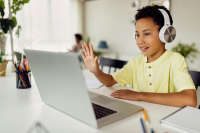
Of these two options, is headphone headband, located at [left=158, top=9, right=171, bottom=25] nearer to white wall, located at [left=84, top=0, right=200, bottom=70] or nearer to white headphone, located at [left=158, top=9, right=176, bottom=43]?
white headphone, located at [left=158, top=9, right=176, bottom=43]

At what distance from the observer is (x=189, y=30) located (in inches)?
133

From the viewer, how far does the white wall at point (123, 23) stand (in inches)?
131

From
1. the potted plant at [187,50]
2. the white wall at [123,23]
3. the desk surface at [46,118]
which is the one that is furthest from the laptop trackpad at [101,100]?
the white wall at [123,23]

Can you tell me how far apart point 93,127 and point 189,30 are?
3.15 metres

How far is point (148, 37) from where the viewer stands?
44.6 inches

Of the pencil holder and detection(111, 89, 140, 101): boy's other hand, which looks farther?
the pencil holder

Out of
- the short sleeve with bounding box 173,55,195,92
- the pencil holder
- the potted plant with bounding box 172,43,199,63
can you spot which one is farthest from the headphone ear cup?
the potted plant with bounding box 172,43,199,63

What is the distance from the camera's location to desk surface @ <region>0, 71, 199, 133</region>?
671 mm

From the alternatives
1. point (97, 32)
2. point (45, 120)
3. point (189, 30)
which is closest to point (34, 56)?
point (45, 120)

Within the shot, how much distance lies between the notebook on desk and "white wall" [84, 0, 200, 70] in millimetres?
2823

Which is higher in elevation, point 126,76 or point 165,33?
point 165,33

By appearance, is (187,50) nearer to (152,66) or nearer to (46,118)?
(152,66)

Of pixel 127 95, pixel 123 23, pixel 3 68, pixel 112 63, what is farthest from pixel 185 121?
Result: pixel 123 23

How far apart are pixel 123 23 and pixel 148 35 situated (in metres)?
3.21
